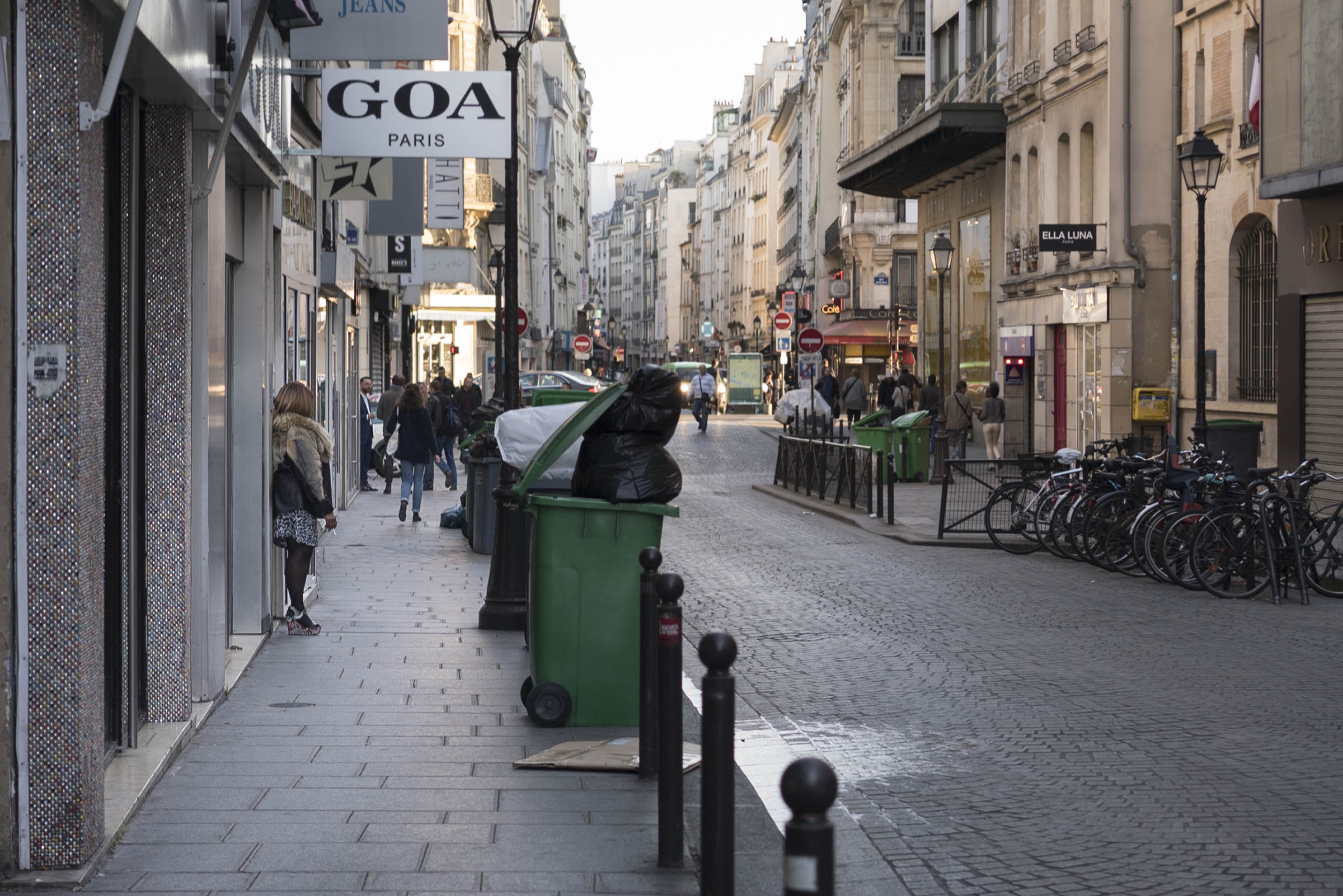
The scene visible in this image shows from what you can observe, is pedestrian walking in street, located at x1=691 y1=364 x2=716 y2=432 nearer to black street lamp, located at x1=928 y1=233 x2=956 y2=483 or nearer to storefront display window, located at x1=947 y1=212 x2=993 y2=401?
black street lamp, located at x1=928 y1=233 x2=956 y2=483

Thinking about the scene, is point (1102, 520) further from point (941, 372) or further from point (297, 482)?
point (941, 372)

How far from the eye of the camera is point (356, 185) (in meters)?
16.2

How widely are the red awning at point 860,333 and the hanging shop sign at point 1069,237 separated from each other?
3088 cm

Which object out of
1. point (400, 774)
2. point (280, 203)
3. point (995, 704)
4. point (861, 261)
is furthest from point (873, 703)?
point (861, 261)

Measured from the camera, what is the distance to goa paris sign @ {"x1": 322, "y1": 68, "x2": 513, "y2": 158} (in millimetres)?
10805

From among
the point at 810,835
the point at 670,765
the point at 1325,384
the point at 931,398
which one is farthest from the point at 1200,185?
the point at 810,835

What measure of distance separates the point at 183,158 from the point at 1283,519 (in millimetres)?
9590

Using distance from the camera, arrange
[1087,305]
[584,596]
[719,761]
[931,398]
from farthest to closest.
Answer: [931,398] → [1087,305] → [584,596] → [719,761]

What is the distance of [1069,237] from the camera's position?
2894 cm

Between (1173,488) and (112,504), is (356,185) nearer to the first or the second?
(1173,488)

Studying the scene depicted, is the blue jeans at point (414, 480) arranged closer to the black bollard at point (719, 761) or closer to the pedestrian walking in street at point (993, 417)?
the pedestrian walking in street at point (993, 417)

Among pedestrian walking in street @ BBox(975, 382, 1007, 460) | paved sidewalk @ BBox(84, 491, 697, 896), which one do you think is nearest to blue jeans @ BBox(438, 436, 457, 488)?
pedestrian walking in street @ BBox(975, 382, 1007, 460)

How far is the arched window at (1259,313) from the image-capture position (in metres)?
24.8

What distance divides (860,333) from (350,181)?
46.3 metres
